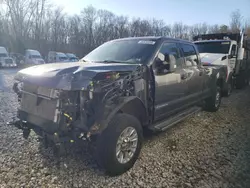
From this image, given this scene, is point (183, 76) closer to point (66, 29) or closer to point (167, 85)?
point (167, 85)

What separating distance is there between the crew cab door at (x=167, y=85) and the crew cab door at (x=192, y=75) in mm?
229

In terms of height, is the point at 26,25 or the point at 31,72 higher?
the point at 26,25

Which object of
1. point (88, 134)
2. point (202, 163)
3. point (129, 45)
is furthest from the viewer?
A: point (129, 45)

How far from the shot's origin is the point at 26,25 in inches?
1874

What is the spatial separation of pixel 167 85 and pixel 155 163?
4.57ft

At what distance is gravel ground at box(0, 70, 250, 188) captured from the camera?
2.81 metres

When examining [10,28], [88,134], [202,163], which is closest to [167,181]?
[202,163]

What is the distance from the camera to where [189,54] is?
4.84 meters

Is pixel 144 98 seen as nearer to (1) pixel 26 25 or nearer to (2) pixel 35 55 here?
(2) pixel 35 55

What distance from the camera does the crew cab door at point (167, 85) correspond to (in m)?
3.61

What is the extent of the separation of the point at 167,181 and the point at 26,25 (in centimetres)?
5304

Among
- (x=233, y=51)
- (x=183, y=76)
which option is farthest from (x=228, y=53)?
(x=183, y=76)

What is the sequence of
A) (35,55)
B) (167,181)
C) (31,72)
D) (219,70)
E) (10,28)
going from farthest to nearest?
1. (10,28)
2. (35,55)
3. (219,70)
4. (31,72)
5. (167,181)

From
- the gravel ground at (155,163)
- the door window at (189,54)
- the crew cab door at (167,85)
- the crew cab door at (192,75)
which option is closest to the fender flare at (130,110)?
the crew cab door at (167,85)
